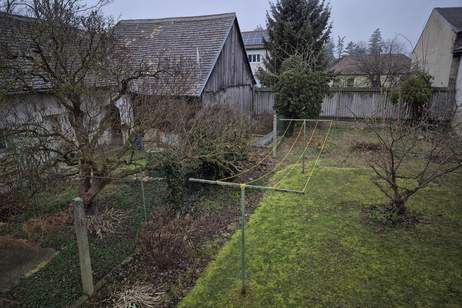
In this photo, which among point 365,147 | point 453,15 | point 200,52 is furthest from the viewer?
point 453,15

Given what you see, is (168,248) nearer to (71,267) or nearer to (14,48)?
(71,267)

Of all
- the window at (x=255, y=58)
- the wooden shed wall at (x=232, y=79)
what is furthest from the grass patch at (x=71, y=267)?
the window at (x=255, y=58)

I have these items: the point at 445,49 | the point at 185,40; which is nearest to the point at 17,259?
the point at 185,40

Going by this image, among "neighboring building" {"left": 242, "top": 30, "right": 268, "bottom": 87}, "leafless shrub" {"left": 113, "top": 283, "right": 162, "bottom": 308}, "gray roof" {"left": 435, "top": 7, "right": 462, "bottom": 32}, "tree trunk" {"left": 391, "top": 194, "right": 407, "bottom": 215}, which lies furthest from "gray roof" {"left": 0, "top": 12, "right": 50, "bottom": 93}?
"neighboring building" {"left": 242, "top": 30, "right": 268, "bottom": 87}

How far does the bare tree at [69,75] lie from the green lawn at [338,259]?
10.8 ft

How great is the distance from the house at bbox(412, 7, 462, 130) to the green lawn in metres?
9.49

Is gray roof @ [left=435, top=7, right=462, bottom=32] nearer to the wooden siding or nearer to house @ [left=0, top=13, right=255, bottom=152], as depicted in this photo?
the wooden siding

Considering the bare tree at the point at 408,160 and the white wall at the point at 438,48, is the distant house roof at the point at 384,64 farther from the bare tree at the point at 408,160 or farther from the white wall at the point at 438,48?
the bare tree at the point at 408,160

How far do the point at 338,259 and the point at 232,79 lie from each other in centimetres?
1139

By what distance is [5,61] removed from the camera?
5.29m

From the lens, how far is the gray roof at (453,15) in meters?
14.2

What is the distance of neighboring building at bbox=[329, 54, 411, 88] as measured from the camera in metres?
18.6

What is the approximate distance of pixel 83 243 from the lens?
370 centimetres

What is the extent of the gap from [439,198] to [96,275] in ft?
25.0
